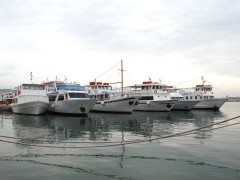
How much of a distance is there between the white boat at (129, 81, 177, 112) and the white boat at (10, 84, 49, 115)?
16463 millimetres

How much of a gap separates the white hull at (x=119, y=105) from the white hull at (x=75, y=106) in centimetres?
624

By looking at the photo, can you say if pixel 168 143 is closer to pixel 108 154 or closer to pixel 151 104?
pixel 108 154

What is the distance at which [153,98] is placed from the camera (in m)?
47.4

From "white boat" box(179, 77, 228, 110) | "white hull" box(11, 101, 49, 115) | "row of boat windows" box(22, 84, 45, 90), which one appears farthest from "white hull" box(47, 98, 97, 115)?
"white boat" box(179, 77, 228, 110)

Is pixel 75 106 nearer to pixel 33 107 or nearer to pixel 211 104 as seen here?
pixel 33 107

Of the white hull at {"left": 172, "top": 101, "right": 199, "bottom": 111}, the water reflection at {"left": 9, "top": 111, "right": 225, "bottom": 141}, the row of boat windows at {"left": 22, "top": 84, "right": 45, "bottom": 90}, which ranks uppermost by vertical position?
the row of boat windows at {"left": 22, "top": 84, "right": 45, "bottom": 90}

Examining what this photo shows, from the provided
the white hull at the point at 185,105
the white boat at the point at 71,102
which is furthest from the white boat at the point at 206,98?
the white boat at the point at 71,102

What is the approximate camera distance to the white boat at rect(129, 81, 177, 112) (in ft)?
153

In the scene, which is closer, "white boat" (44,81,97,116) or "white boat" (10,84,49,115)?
"white boat" (44,81,97,116)

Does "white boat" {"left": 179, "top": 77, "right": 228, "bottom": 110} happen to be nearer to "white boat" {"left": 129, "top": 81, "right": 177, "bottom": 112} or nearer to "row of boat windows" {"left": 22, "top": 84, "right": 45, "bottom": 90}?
"white boat" {"left": 129, "top": 81, "right": 177, "bottom": 112}

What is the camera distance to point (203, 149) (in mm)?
13422

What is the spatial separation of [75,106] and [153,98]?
53.9 ft

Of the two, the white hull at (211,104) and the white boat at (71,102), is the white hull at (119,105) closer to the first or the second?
the white boat at (71,102)

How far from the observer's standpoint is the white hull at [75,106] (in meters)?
35.3
